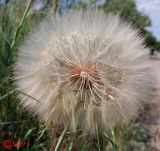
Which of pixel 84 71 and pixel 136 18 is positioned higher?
pixel 136 18

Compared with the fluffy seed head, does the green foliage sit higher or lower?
higher

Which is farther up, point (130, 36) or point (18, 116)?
point (130, 36)

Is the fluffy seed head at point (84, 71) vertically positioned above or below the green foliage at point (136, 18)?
below

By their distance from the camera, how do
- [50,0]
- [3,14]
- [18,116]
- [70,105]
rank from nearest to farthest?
[70,105] → [18,116] → [3,14] → [50,0]

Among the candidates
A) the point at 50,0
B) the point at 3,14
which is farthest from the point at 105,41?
the point at 50,0

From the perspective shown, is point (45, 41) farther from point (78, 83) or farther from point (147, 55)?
point (147, 55)

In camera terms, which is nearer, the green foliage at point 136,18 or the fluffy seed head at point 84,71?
the fluffy seed head at point 84,71

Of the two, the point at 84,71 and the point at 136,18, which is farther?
the point at 136,18

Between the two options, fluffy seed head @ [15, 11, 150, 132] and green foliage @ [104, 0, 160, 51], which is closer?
fluffy seed head @ [15, 11, 150, 132]
